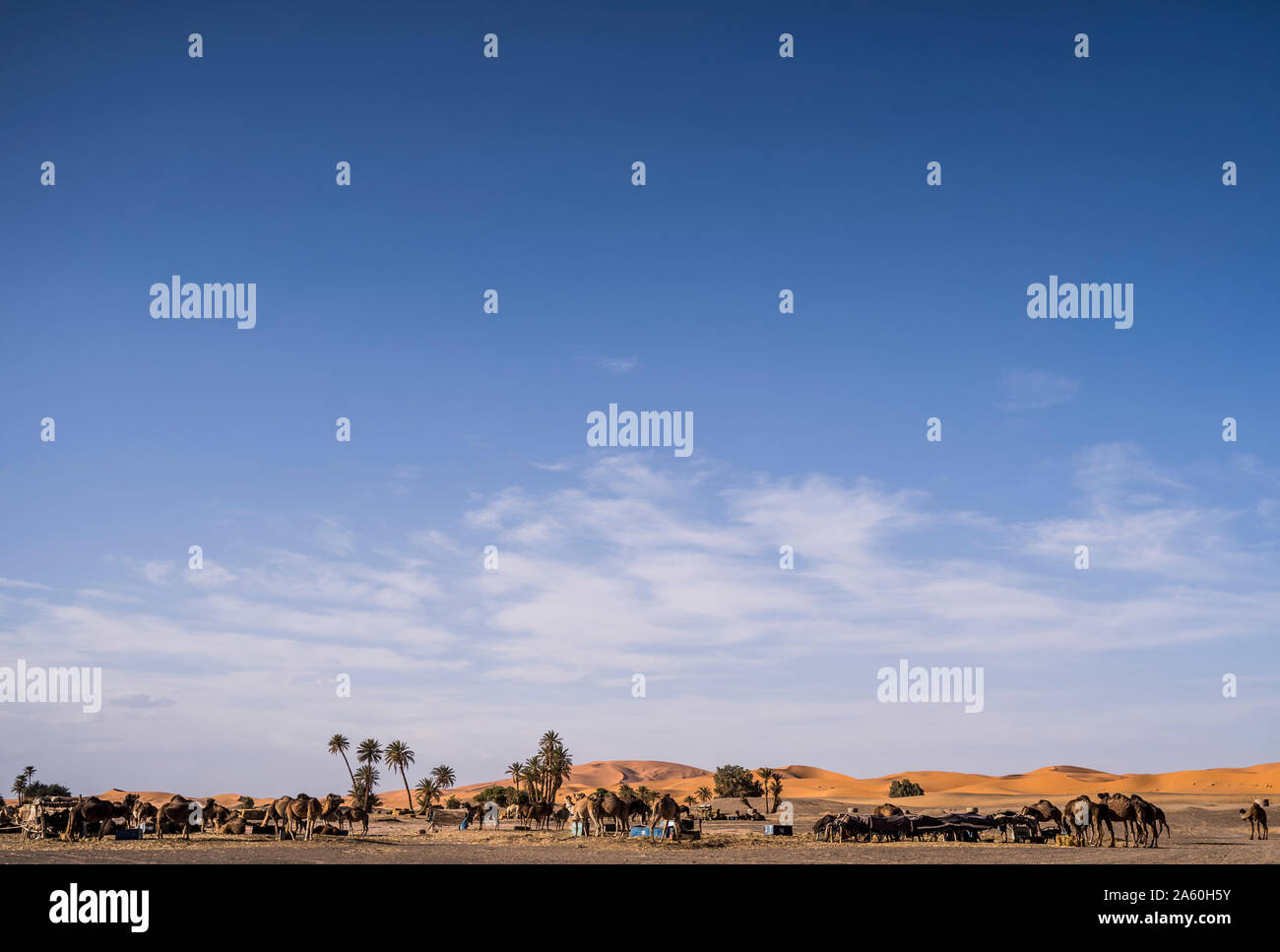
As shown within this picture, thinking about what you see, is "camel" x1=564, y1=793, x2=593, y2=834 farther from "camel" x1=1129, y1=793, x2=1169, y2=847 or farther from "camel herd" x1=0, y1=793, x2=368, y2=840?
"camel" x1=1129, y1=793, x2=1169, y2=847

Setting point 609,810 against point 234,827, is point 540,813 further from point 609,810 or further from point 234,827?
point 234,827

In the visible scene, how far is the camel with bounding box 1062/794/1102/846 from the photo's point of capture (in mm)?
50156

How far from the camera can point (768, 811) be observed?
316 feet

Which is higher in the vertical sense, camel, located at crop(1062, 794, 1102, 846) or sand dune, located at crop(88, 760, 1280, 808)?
camel, located at crop(1062, 794, 1102, 846)

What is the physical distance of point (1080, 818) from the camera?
50688mm

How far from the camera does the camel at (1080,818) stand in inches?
1975

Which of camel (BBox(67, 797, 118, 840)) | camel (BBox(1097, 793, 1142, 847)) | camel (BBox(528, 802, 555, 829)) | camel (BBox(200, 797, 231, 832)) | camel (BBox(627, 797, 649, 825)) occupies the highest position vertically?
camel (BBox(1097, 793, 1142, 847))

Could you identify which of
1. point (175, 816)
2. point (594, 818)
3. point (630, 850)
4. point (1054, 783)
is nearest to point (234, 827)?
point (175, 816)

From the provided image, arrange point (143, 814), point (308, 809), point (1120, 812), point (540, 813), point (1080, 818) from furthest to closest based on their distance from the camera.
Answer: point (540, 813)
point (143, 814)
point (308, 809)
point (1080, 818)
point (1120, 812)

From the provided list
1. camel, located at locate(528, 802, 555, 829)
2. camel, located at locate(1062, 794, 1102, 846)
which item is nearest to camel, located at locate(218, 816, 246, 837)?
camel, located at locate(528, 802, 555, 829)

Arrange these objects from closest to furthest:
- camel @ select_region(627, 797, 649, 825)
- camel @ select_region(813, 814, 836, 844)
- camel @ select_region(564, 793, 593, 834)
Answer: camel @ select_region(813, 814, 836, 844) < camel @ select_region(627, 797, 649, 825) < camel @ select_region(564, 793, 593, 834)
